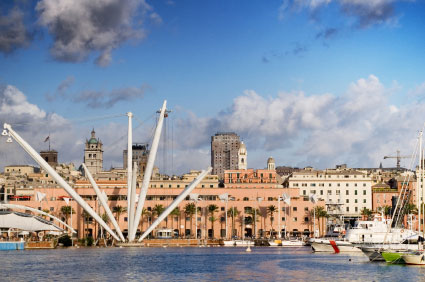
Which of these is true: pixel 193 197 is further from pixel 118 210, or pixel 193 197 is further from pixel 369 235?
pixel 369 235

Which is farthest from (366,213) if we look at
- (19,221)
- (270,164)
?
(19,221)

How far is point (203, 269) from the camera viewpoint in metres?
63.3

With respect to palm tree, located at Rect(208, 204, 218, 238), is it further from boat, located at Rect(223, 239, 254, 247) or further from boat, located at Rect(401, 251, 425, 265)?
boat, located at Rect(401, 251, 425, 265)

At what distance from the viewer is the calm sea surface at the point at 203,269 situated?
55.3 meters

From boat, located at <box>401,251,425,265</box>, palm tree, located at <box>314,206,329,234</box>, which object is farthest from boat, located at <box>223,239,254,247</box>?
boat, located at <box>401,251,425,265</box>

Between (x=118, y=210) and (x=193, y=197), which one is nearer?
(x=193, y=197)

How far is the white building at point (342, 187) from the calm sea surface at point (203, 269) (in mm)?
78087

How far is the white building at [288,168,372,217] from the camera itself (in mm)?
156250

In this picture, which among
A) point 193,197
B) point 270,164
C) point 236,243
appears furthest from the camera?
point 270,164

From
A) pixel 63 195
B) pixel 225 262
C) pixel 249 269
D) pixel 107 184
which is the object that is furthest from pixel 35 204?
pixel 249 269

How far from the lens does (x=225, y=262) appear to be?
71625 mm

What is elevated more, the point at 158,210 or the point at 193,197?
the point at 193,197

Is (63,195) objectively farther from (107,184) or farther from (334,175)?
(334,175)

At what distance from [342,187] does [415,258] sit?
95203 mm
